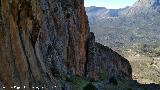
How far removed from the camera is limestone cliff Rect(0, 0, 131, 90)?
25.8 metres

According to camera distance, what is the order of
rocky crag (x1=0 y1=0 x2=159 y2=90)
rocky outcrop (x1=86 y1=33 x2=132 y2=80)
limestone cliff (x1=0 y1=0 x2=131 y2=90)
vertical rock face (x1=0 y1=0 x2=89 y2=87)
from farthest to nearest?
rocky outcrop (x1=86 y1=33 x2=132 y2=80) → rocky crag (x1=0 y1=0 x2=159 y2=90) → limestone cliff (x1=0 y1=0 x2=131 y2=90) → vertical rock face (x1=0 y1=0 x2=89 y2=87)

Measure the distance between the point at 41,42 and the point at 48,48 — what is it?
305 cm

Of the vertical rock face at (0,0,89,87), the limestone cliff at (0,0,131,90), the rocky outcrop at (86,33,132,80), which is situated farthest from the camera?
the rocky outcrop at (86,33,132,80)

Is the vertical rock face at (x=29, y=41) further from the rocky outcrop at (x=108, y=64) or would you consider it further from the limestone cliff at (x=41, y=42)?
the rocky outcrop at (x=108, y=64)

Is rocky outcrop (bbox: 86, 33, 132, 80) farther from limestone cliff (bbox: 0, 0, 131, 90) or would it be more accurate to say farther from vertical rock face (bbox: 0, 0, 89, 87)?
vertical rock face (bbox: 0, 0, 89, 87)

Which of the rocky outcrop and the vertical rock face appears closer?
the vertical rock face

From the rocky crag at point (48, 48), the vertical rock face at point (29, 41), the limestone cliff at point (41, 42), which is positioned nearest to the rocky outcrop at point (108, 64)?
the rocky crag at point (48, 48)

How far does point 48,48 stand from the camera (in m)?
48.5

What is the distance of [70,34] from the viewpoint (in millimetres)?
64375

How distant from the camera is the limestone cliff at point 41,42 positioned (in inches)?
1016

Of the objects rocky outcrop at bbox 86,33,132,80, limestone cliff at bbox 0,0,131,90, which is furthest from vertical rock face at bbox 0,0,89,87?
rocky outcrop at bbox 86,33,132,80

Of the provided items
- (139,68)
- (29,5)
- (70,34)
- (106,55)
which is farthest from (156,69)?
(29,5)

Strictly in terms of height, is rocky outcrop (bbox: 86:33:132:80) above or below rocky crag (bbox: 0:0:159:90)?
below

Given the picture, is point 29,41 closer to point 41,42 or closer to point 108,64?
Answer: point 41,42
